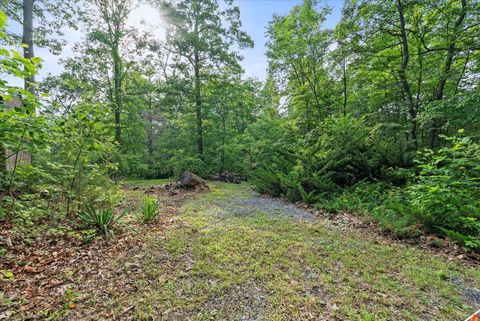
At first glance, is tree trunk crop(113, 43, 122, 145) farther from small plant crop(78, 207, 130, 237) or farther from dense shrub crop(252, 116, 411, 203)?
dense shrub crop(252, 116, 411, 203)

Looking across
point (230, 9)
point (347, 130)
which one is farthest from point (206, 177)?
point (230, 9)

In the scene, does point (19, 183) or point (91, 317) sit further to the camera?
point (19, 183)

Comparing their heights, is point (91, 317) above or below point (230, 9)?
below

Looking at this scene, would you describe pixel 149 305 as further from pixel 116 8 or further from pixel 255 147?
pixel 116 8

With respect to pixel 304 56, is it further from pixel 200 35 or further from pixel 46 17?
pixel 46 17

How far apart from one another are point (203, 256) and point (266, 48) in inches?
403

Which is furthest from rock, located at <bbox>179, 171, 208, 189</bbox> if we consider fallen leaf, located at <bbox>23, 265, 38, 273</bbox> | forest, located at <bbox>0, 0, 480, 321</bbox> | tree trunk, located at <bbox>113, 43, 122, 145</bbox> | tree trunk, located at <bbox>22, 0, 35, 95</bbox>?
tree trunk, located at <bbox>113, 43, 122, 145</bbox>

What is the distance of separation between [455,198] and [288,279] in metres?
2.60

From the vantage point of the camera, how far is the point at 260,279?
6.57ft

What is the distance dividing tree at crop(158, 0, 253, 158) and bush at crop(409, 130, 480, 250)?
882 cm

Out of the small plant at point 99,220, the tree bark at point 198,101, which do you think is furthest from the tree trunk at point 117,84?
the small plant at point 99,220

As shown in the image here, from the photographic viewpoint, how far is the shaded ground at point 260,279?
1.60 metres

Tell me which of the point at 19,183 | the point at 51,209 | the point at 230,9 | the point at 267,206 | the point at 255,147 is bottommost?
the point at 267,206

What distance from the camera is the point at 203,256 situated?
243 cm
